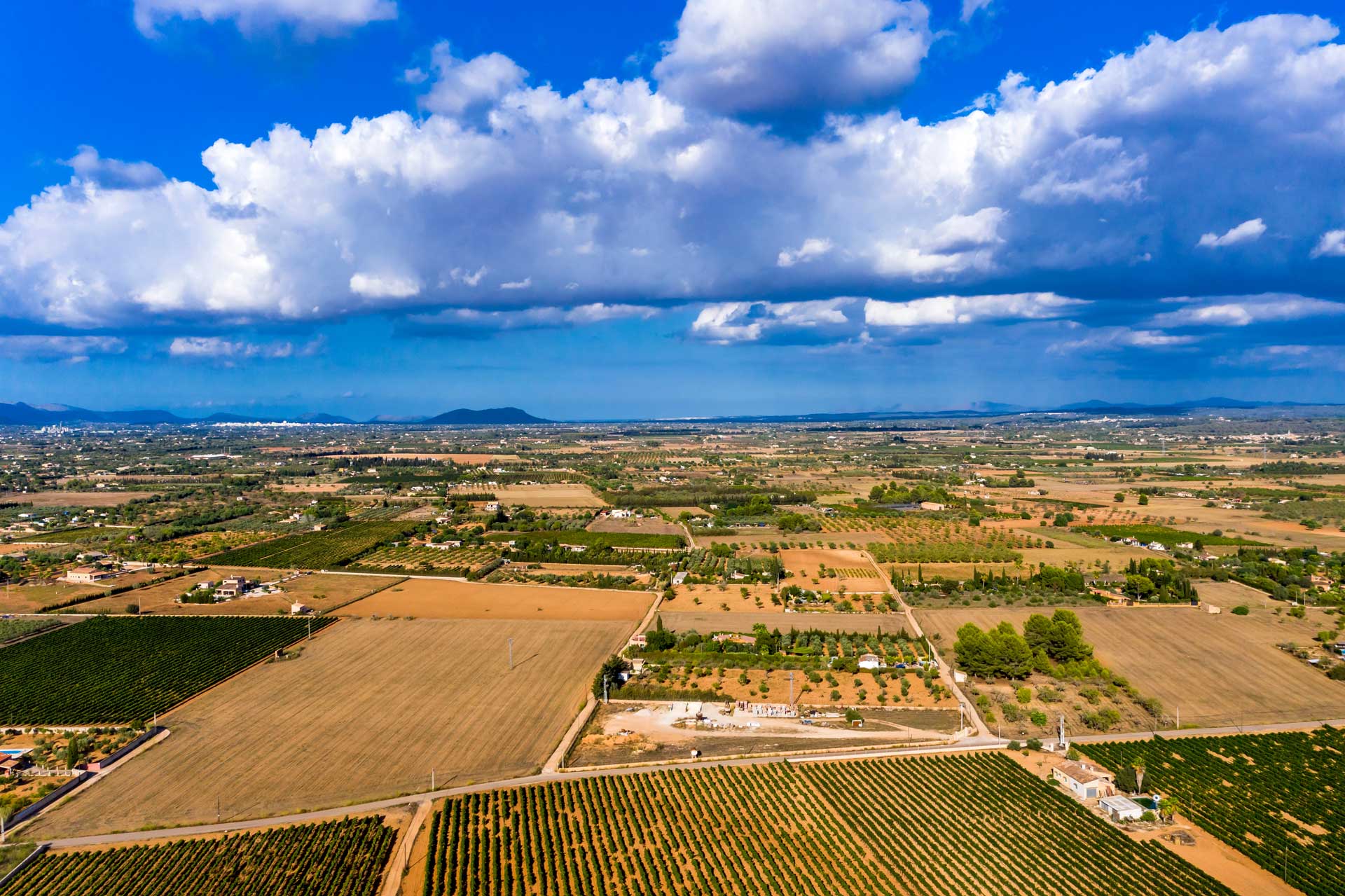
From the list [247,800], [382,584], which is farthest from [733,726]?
[382,584]

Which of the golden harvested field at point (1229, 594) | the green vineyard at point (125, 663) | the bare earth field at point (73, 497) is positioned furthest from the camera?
the bare earth field at point (73, 497)

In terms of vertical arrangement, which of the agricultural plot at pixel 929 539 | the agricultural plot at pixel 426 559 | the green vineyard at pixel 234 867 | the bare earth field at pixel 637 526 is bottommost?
the green vineyard at pixel 234 867

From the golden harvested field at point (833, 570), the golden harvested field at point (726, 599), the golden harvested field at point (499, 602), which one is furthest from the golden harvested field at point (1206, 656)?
the golden harvested field at point (499, 602)

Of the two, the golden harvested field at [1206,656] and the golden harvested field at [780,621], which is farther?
the golden harvested field at [780,621]

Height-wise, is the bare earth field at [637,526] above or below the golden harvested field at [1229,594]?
above

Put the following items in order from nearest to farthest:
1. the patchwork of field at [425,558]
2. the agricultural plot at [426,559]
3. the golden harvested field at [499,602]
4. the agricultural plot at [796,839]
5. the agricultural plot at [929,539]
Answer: the agricultural plot at [796,839]
the golden harvested field at [499,602]
the agricultural plot at [426,559]
the patchwork of field at [425,558]
the agricultural plot at [929,539]

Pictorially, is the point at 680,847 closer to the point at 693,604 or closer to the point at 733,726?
the point at 733,726

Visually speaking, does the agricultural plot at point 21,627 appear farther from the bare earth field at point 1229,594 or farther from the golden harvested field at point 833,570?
the bare earth field at point 1229,594
